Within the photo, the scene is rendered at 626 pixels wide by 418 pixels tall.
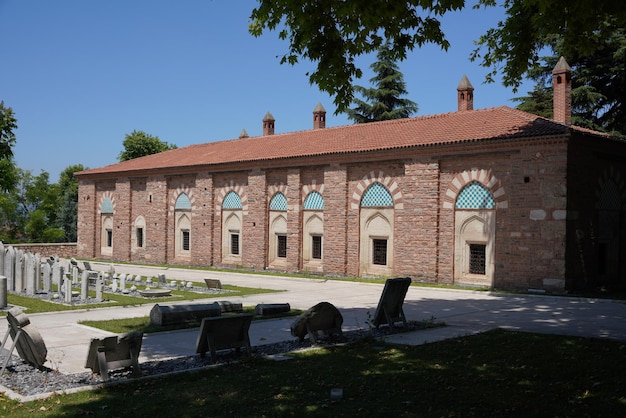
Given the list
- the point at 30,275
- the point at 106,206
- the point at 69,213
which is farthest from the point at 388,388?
the point at 69,213

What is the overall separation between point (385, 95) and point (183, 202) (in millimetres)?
18584

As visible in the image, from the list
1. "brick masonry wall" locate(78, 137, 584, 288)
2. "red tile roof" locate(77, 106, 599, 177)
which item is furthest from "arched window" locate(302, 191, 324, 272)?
"red tile roof" locate(77, 106, 599, 177)

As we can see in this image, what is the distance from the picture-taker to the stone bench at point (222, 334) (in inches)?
348

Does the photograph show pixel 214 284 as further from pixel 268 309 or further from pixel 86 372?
pixel 86 372

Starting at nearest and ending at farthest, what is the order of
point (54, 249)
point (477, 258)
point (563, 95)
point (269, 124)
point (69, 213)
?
point (477, 258) → point (563, 95) → point (269, 124) → point (54, 249) → point (69, 213)

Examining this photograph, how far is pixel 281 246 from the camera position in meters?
29.2

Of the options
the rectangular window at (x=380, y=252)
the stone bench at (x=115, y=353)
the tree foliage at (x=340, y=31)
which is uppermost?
the tree foliage at (x=340, y=31)

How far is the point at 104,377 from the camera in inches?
301

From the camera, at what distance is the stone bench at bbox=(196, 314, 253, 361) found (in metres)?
8.85

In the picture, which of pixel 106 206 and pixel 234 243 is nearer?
pixel 234 243

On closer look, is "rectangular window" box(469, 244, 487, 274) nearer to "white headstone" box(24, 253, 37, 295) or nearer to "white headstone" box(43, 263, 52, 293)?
"white headstone" box(43, 263, 52, 293)

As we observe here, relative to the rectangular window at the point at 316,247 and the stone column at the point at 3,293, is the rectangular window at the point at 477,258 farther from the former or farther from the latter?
the stone column at the point at 3,293

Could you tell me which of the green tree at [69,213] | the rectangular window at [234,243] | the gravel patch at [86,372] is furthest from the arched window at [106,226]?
the gravel patch at [86,372]

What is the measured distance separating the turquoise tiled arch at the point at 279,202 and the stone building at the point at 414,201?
50 millimetres
